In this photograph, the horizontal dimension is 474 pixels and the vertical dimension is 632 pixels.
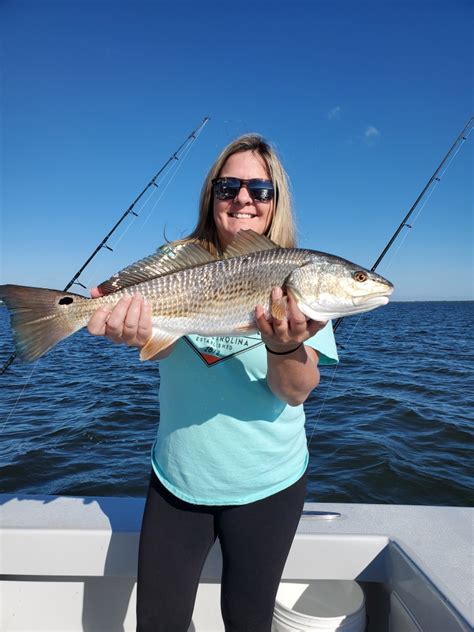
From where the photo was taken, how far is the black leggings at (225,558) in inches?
101

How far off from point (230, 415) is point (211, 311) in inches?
27.3

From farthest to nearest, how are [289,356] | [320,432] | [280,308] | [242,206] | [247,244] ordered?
[320,432] → [242,206] → [247,244] → [280,308] → [289,356]

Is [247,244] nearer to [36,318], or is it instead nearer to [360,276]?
[360,276]

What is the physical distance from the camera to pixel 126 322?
2855 mm

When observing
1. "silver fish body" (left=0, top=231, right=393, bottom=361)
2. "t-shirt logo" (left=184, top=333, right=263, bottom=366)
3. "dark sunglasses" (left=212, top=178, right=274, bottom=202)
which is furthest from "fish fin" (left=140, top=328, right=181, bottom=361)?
"dark sunglasses" (left=212, top=178, right=274, bottom=202)

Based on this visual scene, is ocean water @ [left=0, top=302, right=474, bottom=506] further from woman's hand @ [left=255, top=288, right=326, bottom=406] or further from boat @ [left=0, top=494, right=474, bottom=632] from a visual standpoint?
woman's hand @ [left=255, top=288, right=326, bottom=406]

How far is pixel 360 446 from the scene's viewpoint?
9.00m

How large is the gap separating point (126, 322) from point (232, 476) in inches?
44.2

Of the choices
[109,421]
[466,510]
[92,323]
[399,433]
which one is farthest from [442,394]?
[92,323]

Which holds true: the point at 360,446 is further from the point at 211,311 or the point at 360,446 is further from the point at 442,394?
the point at 211,311

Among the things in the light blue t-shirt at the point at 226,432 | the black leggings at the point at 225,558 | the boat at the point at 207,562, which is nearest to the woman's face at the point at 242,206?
the light blue t-shirt at the point at 226,432

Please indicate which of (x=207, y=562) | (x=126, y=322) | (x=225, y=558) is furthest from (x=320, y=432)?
(x=126, y=322)

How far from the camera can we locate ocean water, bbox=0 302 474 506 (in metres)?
7.46

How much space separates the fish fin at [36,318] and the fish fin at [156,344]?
1.50 ft
